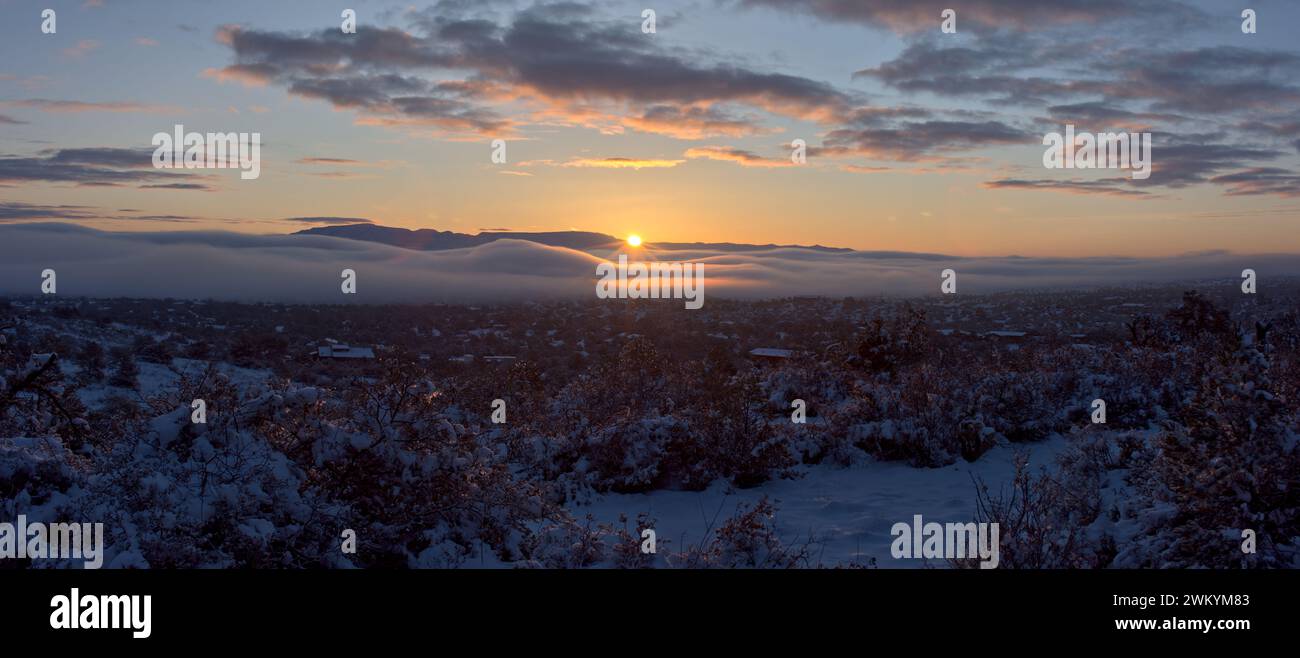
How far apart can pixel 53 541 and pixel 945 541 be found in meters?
5.79

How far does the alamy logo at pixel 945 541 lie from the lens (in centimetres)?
533

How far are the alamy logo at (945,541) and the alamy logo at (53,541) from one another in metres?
5.16

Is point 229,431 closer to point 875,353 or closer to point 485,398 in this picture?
point 485,398

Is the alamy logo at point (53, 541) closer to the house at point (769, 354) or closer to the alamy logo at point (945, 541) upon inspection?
the alamy logo at point (945, 541)

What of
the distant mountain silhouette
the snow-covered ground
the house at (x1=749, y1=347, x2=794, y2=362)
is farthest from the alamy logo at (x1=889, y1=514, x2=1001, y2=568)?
the distant mountain silhouette

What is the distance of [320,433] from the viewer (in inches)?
255

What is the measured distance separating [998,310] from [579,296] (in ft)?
118

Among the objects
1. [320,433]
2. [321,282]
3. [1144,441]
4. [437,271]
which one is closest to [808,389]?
[1144,441]
